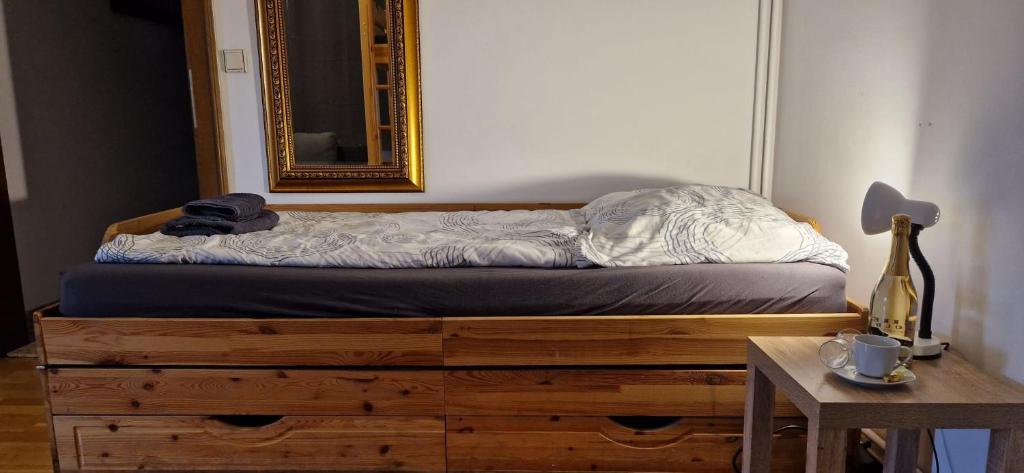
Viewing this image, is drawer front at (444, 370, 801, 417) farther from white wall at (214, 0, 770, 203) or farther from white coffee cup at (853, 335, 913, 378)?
white wall at (214, 0, 770, 203)

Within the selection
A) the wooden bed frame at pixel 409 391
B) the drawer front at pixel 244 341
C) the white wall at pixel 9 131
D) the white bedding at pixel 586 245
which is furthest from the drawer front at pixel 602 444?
the white wall at pixel 9 131

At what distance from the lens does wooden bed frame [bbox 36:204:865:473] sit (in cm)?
152

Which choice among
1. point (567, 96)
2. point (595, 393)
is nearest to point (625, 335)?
point (595, 393)

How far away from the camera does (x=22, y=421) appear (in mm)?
2000

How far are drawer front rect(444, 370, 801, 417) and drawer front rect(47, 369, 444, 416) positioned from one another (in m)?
0.09

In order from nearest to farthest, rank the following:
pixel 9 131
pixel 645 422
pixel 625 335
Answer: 1. pixel 625 335
2. pixel 645 422
3. pixel 9 131

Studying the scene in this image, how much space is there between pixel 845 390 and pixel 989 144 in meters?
0.66

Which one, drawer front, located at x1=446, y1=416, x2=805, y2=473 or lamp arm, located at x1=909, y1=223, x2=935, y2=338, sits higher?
lamp arm, located at x1=909, y1=223, x2=935, y2=338

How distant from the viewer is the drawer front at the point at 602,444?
5.08ft

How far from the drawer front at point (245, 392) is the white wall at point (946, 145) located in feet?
4.01

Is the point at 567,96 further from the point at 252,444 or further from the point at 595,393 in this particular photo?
the point at 252,444

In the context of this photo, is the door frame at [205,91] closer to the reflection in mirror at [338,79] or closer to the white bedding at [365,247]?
the reflection in mirror at [338,79]

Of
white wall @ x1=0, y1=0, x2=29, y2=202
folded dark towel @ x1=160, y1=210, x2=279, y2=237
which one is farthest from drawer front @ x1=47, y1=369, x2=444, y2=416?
white wall @ x1=0, y1=0, x2=29, y2=202

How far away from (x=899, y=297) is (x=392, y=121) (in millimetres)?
1823
